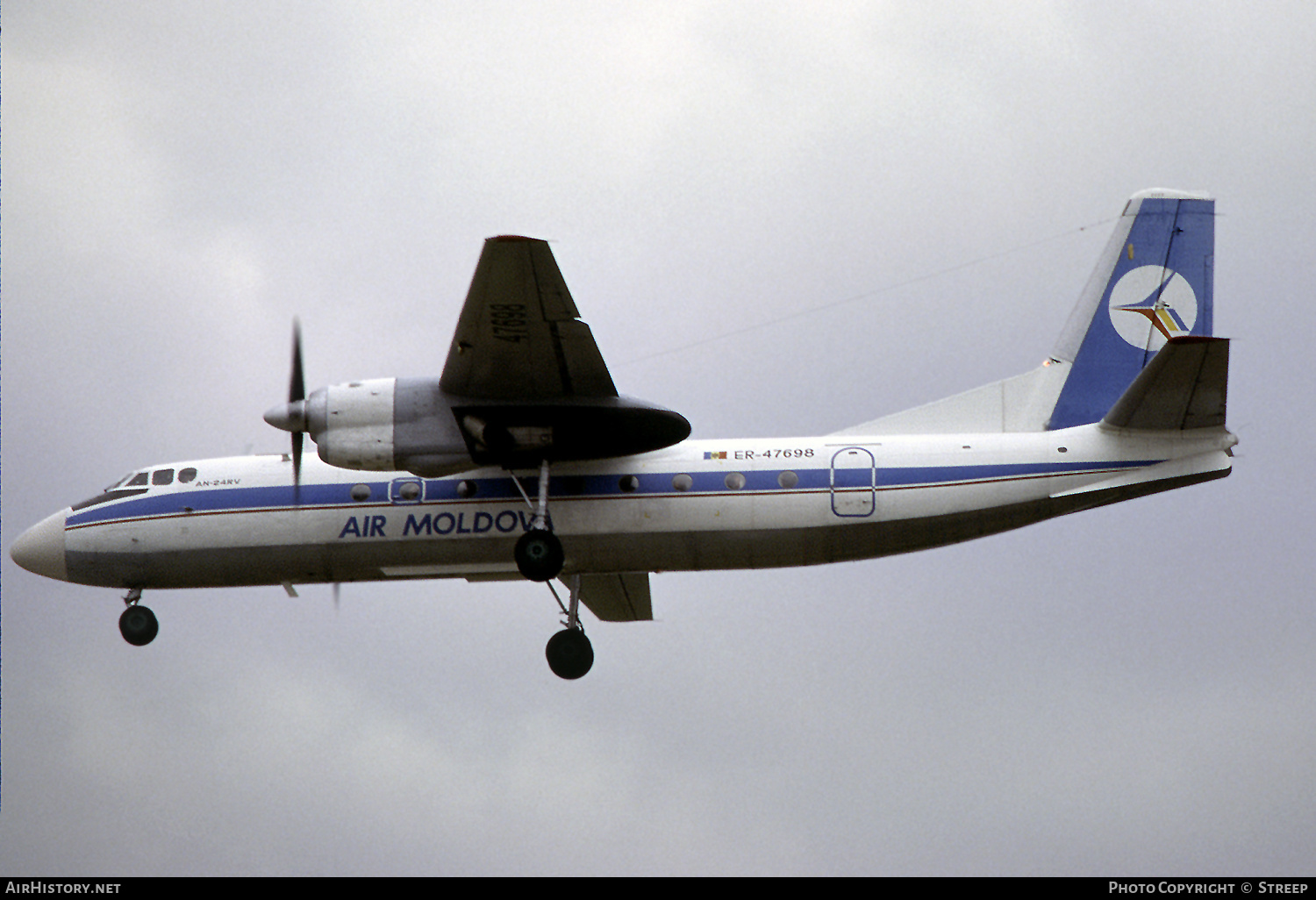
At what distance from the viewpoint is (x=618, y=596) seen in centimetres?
2616

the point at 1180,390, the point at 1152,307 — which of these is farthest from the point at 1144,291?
the point at 1180,390

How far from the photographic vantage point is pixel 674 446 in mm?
21859

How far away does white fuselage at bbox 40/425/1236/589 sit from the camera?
20609 millimetres

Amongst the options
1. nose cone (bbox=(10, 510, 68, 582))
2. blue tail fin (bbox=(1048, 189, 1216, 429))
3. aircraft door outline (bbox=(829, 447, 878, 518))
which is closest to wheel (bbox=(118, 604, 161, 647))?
nose cone (bbox=(10, 510, 68, 582))

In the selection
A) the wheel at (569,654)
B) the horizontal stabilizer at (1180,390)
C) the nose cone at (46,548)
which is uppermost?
the horizontal stabilizer at (1180,390)

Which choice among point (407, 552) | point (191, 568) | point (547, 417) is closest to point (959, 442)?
point (547, 417)

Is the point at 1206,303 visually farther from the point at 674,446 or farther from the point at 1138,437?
the point at 674,446

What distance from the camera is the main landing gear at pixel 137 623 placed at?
23.1m

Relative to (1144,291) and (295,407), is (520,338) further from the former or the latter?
(1144,291)

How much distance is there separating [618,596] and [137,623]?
26.1 feet

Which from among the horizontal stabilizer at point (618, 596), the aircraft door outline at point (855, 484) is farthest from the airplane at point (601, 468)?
the horizontal stabilizer at point (618, 596)

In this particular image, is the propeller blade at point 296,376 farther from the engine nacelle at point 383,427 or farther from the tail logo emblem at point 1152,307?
the tail logo emblem at point 1152,307

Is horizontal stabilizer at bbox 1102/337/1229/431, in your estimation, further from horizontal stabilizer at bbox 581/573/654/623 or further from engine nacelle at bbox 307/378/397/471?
engine nacelle at bbox 307/378/397/471

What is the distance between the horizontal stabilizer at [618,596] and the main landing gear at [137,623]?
22.2 feet
